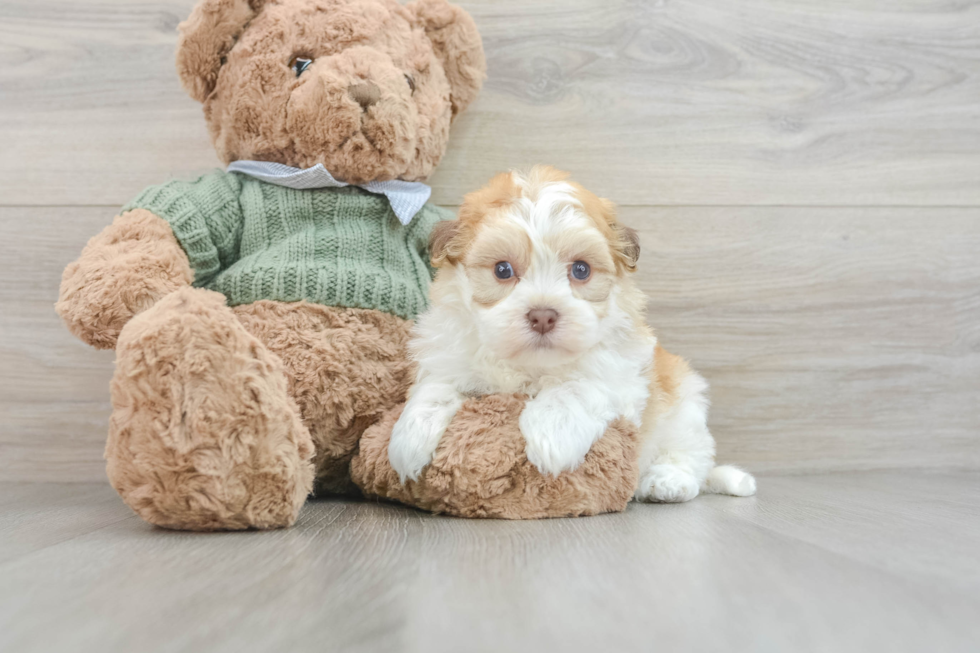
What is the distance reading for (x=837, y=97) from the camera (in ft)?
5.00

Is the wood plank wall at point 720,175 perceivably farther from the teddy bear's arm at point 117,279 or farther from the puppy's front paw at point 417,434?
the puppy's front paw at point 417,434

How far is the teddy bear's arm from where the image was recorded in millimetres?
970

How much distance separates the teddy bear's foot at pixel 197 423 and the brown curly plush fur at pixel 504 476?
20cm

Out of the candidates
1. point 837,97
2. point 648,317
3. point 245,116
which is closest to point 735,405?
point 648,317

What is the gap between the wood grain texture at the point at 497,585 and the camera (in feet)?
1.82

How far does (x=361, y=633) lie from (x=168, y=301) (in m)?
0.49

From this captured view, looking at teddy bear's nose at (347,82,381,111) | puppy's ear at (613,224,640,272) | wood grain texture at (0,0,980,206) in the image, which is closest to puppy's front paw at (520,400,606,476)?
puppy's ear at (613,224,640,272)

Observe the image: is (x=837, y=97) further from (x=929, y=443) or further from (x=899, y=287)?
(x=929, y=443)

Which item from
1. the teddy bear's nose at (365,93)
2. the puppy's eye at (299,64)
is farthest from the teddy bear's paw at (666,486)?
the puppy's eye at (299,64)

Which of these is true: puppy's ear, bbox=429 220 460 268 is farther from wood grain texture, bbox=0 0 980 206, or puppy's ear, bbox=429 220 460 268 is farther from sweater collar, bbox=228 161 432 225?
wood grain texture, bbox=0 0 980 206

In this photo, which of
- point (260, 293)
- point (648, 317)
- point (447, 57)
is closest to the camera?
point (260, 293)

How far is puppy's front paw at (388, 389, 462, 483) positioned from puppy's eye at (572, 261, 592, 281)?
249 millimetres

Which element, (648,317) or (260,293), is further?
(648,317)

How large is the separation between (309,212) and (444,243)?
26 cm
